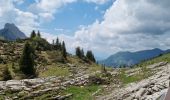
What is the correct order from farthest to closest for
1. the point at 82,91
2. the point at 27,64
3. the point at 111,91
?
the point at 27,64 → the point at 82,91 → the point at 111,91

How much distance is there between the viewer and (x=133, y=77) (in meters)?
52.4

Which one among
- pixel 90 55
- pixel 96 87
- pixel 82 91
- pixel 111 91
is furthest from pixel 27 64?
pixel 90 55

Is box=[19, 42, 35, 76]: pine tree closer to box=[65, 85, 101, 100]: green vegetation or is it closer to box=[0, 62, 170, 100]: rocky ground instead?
box=[0, 62, 170, 100]: rocky ground

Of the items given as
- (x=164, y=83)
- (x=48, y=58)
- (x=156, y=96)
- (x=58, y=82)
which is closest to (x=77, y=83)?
(x=58, y=82)

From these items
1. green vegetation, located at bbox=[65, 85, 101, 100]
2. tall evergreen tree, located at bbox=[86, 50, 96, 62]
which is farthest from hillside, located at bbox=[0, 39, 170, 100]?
tall evergreen tree, located at bbox=[86, 50, 96, 62]

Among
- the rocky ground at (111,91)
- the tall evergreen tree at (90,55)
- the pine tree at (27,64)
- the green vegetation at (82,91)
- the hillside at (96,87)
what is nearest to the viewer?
the rocky ground at (111,91)

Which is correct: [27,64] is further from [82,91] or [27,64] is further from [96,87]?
[82,91]

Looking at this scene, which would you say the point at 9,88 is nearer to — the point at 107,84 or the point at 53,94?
the point at 53,94

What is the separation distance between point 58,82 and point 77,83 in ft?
13.4

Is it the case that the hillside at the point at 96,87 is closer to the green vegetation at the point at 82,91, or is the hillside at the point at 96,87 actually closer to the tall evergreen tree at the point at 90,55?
the green vegetation at the point at 82,91

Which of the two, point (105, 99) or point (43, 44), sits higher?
point (43, 44)

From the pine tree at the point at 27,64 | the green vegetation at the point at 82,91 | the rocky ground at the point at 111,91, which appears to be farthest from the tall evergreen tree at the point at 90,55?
the green vegetation at the point at 82,91

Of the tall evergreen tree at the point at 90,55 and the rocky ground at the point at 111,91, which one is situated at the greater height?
the tall evergreen tree at the point at 90,55

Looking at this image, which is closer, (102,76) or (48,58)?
(102,76)
